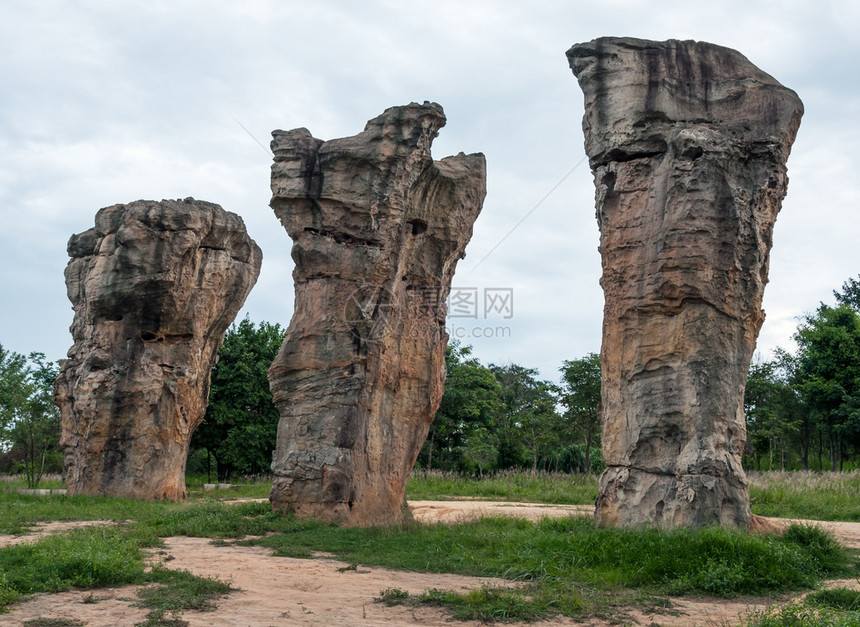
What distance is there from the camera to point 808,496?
14977 millimetres

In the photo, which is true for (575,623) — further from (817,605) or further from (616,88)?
(616,88)

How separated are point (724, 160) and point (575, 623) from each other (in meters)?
6.23

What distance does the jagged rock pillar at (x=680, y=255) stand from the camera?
8859 millimetres

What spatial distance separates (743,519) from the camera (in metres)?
8.58

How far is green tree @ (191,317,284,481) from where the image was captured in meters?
25.4

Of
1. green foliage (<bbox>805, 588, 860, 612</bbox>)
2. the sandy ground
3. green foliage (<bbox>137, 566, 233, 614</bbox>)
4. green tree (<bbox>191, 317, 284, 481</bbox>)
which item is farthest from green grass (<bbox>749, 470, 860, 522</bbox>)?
green tree (<bbox>191, 317, 284, 481</bbox>)

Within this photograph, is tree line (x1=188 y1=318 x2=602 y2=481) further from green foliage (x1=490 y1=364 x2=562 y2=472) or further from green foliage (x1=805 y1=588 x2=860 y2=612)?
green foliage (x1=805 y1=588 x2=860 y2=612)

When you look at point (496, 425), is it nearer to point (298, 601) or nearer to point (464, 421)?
point (464, 421)

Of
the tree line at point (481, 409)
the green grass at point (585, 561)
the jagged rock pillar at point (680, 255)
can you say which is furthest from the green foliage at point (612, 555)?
the tree line at point (481, 409)

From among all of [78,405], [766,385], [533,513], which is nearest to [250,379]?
[78,405]

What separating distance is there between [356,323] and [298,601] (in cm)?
577

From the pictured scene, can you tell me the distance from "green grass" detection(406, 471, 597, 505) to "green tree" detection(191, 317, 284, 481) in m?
6.06

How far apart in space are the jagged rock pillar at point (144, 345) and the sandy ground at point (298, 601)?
8572mm

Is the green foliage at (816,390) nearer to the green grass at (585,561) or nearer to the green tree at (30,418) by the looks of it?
the green grass at (585,561)
